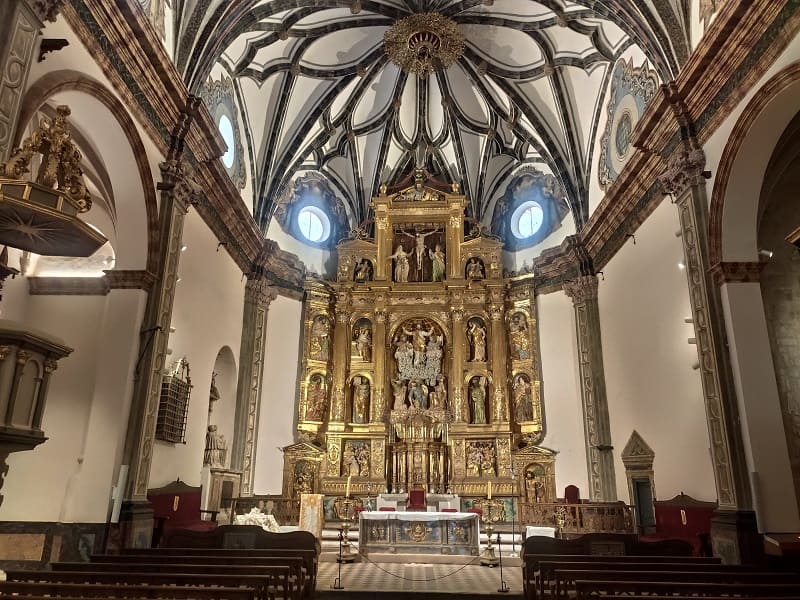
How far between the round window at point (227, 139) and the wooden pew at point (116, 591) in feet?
40.5

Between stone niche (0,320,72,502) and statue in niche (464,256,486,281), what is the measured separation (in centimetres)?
1529

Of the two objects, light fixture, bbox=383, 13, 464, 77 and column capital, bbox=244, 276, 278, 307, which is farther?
column capital, bbox=244, 276, 278, 307

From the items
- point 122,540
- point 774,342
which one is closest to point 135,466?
point 122,540

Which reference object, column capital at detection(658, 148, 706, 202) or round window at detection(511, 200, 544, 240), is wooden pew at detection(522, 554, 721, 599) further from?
round window at detection(511, 200, 544, 240)

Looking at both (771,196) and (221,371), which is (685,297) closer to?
(771,196)

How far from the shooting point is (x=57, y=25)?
8.48 metres

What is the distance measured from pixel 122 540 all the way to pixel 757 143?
38.6 ft

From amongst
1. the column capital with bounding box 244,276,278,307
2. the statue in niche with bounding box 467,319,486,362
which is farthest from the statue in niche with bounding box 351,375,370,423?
the column capital with bounding box 244,276,278,307

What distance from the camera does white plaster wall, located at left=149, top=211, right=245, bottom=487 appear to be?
41.5 ft

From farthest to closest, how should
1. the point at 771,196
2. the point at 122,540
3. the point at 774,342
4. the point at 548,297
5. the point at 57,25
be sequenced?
the point at 548,297 < the point at 771,196 < the point at 774,342 < the point at 122,540 < the point at 57,25

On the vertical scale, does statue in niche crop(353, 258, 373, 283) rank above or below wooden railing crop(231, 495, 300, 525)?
above

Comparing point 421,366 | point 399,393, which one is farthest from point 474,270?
point 399,393

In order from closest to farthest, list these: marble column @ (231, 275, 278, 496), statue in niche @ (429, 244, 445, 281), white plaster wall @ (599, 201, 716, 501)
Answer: white plaster wall @ (599, 201, 716, 501) → marble column @ (231, 275, 278, 496) → statue in niche @ (429, 244, 445, 281)

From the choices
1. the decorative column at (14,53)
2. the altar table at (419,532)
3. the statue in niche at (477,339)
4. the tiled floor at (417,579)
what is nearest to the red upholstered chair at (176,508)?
the tiled floor at (417,579)
